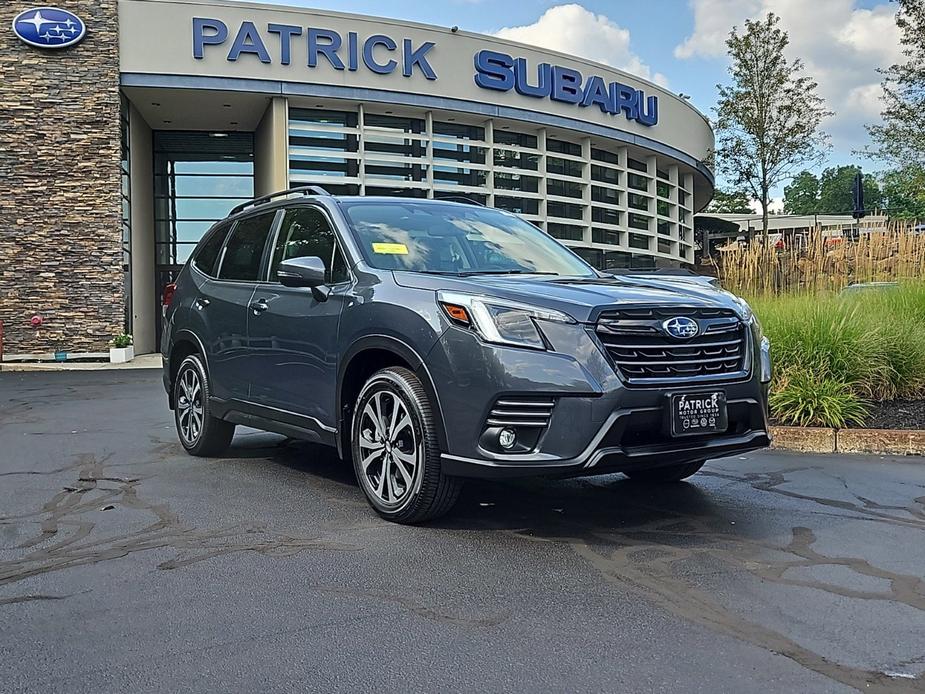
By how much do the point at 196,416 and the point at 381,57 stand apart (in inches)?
732

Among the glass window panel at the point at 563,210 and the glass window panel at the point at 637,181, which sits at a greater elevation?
the glass window panel at the point at 637,181

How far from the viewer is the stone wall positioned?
70.8 feet

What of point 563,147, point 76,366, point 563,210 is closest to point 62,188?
point 76,366

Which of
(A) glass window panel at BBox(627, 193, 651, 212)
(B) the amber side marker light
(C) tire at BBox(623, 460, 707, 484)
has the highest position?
(A) glass window panel at BBox(627, 193, 651, 212)

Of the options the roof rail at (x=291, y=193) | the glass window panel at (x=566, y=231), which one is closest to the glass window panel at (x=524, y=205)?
the glass window panel at (x=566, y=231)

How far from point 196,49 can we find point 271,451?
17.6m

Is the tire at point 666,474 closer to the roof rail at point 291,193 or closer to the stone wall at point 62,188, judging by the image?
the roof rail at point 291,193

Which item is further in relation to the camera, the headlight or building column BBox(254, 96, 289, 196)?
building column BBox(254, 96, 289, 196)

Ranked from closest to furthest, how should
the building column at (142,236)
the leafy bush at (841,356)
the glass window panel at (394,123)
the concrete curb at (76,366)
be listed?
the leafy bush at (841,356) → the concrete curb at (76,366) → the building column at (142,236) → the glass window panel at (394,123)

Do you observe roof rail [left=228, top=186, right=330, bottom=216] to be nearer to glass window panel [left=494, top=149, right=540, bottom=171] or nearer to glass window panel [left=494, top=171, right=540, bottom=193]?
glass window panel [left=494, top=171, right=540, bottom=193]

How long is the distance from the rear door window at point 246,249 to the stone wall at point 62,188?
53.7 feet

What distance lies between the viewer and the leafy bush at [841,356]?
783 cm

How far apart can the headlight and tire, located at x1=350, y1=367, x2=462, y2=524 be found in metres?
0.47

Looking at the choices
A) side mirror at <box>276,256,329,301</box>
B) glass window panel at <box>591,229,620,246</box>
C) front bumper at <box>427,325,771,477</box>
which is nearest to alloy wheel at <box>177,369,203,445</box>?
side mirror at <box>276,256,329,301</box>
